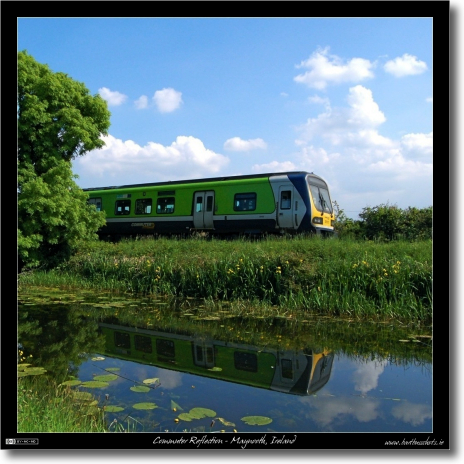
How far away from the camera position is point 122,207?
770 inches

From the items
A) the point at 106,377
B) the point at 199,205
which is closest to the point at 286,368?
the point at 106,377

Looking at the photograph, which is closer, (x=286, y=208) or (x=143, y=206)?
(x=286, y=208)

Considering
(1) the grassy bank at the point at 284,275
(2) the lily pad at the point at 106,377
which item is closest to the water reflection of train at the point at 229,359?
(2) the lily pad at the point at 106,377

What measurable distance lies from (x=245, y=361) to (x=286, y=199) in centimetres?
1037

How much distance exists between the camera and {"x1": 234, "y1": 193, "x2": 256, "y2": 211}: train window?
52.1 ft

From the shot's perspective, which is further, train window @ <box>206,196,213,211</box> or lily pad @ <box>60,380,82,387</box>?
train window @ <box>206,196,213,211</box>

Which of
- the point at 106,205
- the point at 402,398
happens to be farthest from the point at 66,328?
the point at 106,205

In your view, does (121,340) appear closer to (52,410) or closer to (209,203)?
(52,410)

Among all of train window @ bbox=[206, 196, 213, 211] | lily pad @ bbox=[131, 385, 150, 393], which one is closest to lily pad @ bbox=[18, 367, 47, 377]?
lily pad @ bbox=[131, 385, 150, 393]

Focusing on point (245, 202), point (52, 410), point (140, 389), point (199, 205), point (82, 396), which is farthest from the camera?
point (199, 205)

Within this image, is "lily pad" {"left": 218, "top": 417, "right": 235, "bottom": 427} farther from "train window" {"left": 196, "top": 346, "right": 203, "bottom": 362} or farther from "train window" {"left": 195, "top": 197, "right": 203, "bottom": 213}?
"train window" {"left": 195, "top": 197, "right": 203, "bottom": 213}

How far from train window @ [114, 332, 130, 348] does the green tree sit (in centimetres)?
561

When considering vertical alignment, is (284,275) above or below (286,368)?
above
